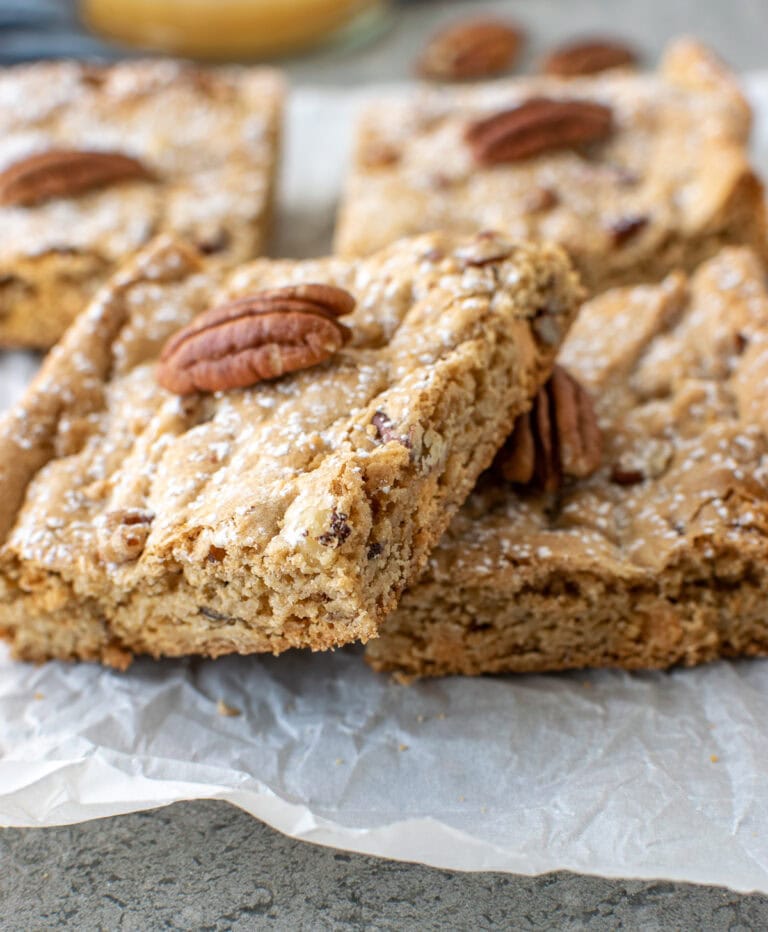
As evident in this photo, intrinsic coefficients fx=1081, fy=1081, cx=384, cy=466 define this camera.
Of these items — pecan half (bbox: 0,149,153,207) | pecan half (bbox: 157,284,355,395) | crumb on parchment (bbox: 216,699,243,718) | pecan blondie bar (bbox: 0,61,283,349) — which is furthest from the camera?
pecan half (bbox: 0,149,153,207)

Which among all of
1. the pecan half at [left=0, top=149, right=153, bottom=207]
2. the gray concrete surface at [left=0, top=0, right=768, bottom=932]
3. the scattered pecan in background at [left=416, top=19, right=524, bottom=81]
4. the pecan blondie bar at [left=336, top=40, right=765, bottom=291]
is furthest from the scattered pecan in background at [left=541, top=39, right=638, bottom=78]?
the gray concrete surface at [left=0, top=0, right=768, bottom=932]

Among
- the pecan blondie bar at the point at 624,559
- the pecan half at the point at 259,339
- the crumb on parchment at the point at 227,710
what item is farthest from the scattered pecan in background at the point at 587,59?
the crumb on parchment at the point at 227,710

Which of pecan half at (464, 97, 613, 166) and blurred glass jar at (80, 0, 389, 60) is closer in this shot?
pecan half at (464, 97, 613, 166)

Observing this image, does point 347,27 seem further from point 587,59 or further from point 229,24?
point 587,59

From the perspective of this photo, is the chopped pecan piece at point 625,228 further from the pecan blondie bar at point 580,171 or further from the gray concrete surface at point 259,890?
the gray concrete surface at point 259,890

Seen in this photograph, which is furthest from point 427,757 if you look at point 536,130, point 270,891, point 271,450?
point 536,130

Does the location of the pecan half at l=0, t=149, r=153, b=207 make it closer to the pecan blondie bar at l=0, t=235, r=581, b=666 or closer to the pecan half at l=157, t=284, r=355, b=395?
the pecan blondie bar at l=0, t=235, r=581, b=666
